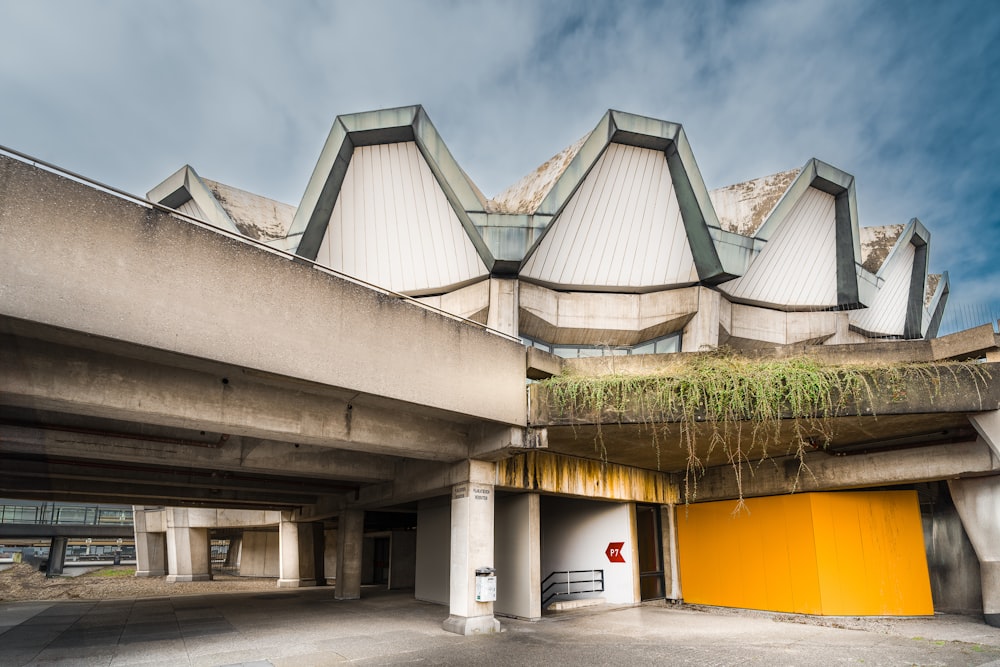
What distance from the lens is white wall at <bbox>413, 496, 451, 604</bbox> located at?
17928mm

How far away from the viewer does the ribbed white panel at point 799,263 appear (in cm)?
2311

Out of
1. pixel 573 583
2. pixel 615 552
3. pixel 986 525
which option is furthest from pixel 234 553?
pixel 986 525

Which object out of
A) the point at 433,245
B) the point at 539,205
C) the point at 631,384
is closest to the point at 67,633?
the point at 631,384

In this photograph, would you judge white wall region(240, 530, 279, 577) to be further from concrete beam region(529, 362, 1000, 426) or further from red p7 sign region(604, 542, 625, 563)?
concrete beam region(529, 362, 1000, 426)

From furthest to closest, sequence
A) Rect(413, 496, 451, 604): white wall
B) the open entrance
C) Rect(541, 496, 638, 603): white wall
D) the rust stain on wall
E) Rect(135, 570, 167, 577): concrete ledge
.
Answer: Rect(135, 570, 167, 577): concrete ledge < Rect(413, 496, 451, 604): white wall < the open entrance < Rect(541, 496, 638, 603): white wall < the rust stain on wall

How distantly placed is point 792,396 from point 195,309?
10229 millimetres

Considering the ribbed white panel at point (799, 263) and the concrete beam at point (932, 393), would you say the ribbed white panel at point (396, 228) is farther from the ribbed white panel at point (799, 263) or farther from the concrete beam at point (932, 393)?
the concrete beam at point (932, 393)

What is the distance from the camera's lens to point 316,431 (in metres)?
9.99

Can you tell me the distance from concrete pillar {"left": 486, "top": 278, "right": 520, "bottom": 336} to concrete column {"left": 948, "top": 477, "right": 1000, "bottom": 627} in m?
13.1

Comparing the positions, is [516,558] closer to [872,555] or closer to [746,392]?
[746,392]

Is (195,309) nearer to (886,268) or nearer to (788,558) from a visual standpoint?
(788,558)

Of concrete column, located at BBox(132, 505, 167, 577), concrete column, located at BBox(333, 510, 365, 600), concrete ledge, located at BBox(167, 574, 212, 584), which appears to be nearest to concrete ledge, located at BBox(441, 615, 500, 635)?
concrete column, located at BBox(333, 510, 365, 600)

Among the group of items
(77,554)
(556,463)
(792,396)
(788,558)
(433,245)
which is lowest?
(77,554)

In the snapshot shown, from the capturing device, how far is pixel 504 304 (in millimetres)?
20922
